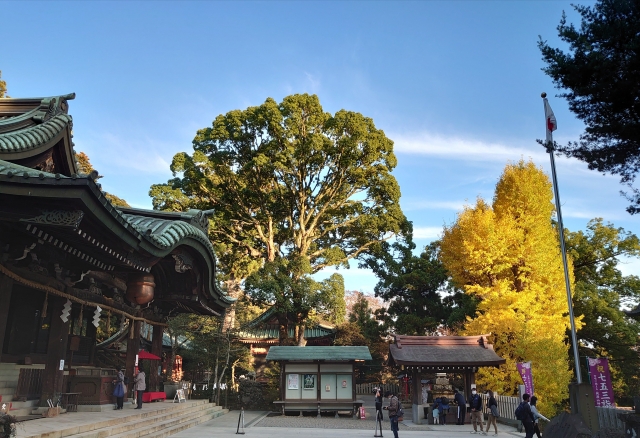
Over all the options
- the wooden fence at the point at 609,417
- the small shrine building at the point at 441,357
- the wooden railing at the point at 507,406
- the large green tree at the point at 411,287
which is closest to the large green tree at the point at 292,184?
the large green tree at the point at 411,287

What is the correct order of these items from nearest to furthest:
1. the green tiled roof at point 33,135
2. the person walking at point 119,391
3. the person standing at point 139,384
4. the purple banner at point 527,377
Result: the green tiled roof at point 33,135
the person walking at point 119,391
the person standing at point 139,384
the purple banner at point 527,377

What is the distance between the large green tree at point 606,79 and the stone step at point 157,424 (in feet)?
43.9

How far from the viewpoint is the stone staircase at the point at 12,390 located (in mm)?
10770

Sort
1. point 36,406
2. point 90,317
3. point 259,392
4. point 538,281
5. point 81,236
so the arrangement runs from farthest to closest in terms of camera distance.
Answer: point 259,392, point 538,281, point 90,317, point 36,406, point 81,236

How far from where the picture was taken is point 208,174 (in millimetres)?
29750

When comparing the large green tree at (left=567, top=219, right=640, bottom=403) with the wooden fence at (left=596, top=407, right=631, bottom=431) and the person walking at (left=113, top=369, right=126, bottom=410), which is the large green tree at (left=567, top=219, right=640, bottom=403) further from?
the person walking at (left=113, top=369, right=126, bottom=410)

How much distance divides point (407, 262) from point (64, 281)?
25737 millimetres

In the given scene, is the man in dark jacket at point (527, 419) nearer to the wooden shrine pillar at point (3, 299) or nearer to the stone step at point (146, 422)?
the stone step at point (146, 422)

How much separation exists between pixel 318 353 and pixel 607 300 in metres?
18.9

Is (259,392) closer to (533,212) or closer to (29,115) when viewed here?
(533,212)

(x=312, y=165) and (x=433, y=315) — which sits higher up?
(x=312, y=165)

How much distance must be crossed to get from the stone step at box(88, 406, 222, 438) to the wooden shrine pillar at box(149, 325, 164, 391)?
2267 millimetres

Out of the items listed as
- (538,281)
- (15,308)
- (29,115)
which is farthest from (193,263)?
(538,281)

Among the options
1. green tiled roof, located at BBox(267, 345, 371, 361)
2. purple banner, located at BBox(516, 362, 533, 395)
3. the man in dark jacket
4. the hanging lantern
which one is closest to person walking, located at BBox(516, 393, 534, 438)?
the man in dark jacket
